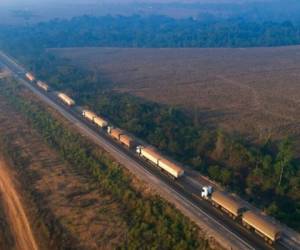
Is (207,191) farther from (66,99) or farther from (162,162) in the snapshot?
(66,99)

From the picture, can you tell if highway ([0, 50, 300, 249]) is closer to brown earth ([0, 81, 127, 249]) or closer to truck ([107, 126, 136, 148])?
truck ([107, 126, 136, 148])

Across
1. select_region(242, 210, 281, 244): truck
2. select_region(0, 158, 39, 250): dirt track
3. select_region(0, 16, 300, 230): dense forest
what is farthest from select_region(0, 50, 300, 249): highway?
select_region(0, 158, 39, 250): dirt track

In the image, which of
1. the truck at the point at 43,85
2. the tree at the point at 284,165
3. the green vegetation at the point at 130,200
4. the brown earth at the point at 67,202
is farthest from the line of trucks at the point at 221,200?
the truck at the point at 43,85

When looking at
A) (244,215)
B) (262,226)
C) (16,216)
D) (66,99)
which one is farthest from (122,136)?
(262,226)

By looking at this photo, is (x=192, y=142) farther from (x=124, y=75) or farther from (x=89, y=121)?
(x=124, y=75)

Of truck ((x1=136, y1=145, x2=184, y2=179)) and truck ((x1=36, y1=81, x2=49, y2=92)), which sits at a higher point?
truck ((x1=136, y1=145, x2=184, y2=179))

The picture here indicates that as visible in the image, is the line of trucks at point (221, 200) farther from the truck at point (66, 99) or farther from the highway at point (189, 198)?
the truck at point (66, 99)
